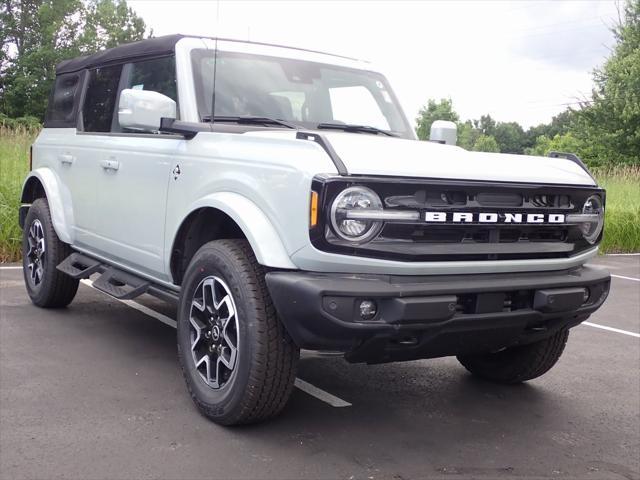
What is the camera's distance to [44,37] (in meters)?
48.4

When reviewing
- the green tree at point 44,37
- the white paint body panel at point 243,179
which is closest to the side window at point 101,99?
the white paint body panel at point 243,179

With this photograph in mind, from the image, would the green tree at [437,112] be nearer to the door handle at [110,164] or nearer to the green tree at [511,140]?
the green tree at [511,140]

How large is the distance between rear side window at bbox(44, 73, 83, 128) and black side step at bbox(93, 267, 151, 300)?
1.41 meters

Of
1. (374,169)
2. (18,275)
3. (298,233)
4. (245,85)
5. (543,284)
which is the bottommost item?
(18,275)

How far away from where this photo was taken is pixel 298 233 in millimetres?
3061

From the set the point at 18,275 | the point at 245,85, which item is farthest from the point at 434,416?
the point at 18,275

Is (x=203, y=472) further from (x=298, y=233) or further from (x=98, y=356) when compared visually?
(x=98, y=356)

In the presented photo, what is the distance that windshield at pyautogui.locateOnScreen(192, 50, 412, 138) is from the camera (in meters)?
4.21

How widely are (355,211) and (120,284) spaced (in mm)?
2440

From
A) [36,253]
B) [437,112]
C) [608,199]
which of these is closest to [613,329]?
[36,253]

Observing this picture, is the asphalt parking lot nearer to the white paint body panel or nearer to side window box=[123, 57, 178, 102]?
the white paint body panel

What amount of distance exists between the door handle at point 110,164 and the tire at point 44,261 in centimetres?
106

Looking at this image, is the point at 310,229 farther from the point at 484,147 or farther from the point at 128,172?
the point at 484,147

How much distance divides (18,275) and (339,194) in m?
5.77
